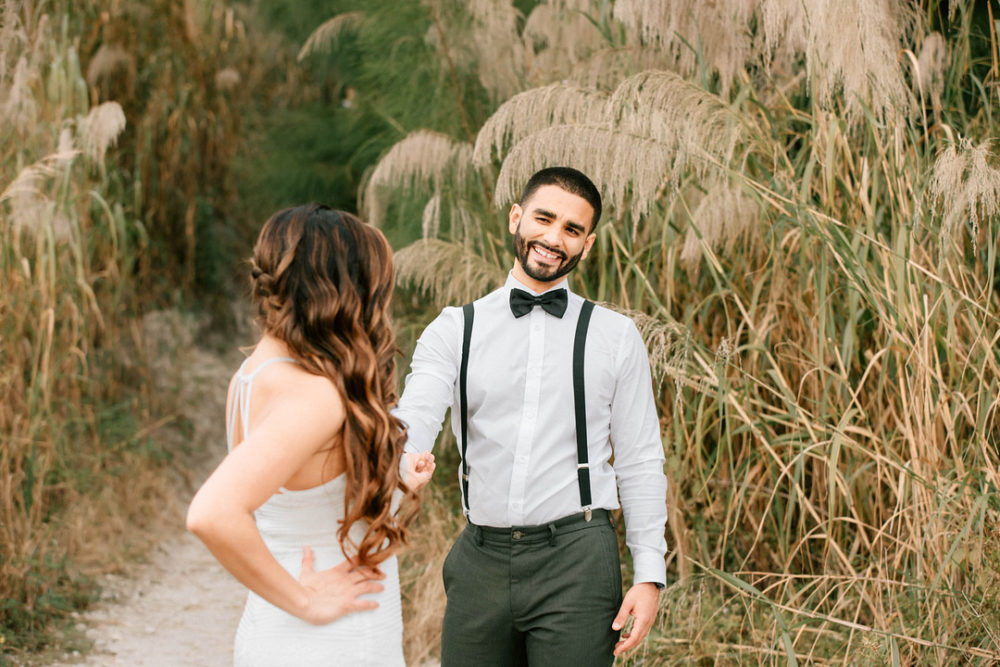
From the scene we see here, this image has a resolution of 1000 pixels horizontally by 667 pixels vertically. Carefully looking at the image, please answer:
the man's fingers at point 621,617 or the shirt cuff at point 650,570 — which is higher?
the shirt cuff at point 650,570

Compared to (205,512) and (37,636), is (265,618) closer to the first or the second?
(205,512)

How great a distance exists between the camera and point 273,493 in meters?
1.34

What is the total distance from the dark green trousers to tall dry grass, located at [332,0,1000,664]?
64 cm

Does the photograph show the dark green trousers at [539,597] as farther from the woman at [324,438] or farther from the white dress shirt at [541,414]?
the woman at [324,438]

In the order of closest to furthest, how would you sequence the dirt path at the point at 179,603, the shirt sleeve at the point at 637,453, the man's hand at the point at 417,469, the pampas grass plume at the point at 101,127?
1. the man's hand at the point at 417,469
2. the shirt sleeve at the point at 637,453
3. the dirt path at the point at 179,603
4. the pampas grass plume at the point at 101,127

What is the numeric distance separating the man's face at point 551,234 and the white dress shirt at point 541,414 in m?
0.05

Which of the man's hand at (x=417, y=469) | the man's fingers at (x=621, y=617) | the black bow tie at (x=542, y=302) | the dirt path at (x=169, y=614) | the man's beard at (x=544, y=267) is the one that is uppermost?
the man's beard at (x=544, y=267)

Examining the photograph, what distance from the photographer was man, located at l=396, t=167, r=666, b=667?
6.19 ft

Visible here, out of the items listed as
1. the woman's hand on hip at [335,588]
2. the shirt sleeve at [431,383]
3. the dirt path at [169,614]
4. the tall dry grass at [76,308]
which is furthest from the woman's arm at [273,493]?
the tall dry grass at [76,308]

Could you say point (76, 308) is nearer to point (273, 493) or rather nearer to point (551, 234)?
point (551, 234)

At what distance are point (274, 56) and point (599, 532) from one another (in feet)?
22.3

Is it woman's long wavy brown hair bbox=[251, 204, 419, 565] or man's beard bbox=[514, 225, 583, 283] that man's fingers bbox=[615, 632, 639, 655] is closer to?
woman's long wavy brown hair bbox=[251, 204, 419, 565]

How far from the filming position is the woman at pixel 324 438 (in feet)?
4.58

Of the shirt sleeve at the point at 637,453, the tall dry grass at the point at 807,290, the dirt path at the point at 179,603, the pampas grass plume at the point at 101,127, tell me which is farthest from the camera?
the pampas grass plume at the point at 101,127
